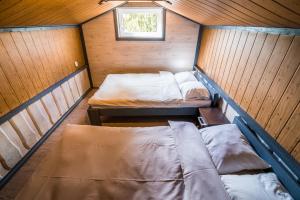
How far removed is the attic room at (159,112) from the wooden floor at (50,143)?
0.02 metres

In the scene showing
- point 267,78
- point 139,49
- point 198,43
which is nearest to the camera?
point 267,78

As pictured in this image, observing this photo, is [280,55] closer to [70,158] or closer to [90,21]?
[70,158]

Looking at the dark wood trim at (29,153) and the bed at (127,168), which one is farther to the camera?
the dark wood trim at (29,153)

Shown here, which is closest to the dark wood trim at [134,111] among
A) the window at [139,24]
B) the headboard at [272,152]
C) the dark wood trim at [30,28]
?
the headboard at [272,152]

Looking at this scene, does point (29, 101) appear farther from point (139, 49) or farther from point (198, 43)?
point (198, 43)

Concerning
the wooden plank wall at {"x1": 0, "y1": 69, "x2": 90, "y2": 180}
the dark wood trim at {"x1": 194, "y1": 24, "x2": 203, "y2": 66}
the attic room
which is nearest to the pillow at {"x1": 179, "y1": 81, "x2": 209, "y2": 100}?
the attic room

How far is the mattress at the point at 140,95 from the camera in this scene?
2705mm

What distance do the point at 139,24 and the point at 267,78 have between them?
124 inches

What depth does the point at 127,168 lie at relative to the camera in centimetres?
143

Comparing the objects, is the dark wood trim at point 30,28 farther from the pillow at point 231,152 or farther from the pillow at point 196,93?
the pillow at point 231,152

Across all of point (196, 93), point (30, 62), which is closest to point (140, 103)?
point (196, 93)

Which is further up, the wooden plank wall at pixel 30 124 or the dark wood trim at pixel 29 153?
the wooden plank wall at pixel 30 124

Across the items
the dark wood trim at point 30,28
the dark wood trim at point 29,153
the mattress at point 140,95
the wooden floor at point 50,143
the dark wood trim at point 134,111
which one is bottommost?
the wooden floor at point 50,143

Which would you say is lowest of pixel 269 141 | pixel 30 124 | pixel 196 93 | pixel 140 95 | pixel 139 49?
pixel 30 124
